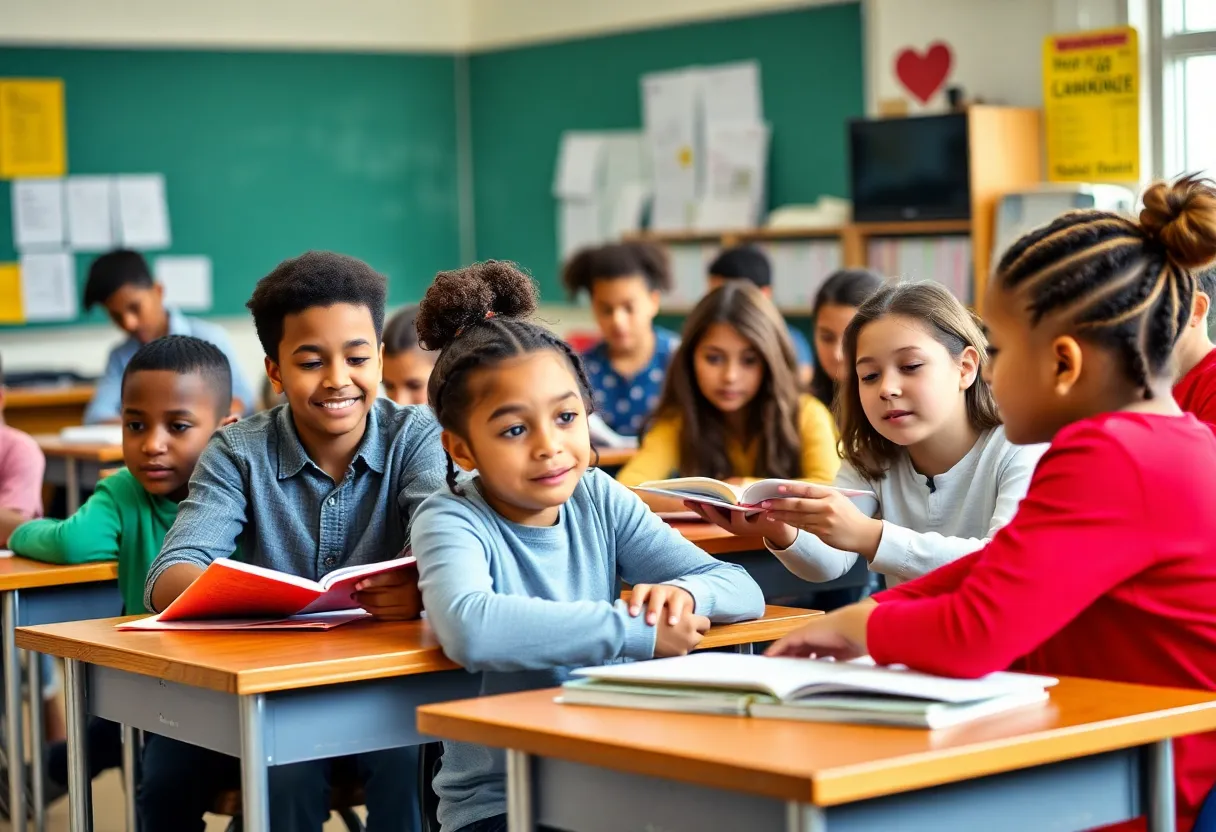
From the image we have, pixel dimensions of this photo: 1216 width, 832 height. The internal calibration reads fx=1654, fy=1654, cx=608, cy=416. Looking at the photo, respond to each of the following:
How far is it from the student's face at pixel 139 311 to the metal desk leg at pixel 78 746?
374 centimetres

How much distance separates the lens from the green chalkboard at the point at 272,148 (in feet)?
25.1

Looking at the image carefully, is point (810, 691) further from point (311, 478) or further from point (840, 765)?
point (311, 478)

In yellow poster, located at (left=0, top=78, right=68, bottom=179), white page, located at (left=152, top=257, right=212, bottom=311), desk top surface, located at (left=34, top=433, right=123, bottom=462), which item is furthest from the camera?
white page, located at (left=152, top=257, right=212, bottom=311)

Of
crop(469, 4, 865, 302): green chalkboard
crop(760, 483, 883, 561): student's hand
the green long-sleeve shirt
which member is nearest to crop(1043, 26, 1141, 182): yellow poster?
crop(469, 4, 865, 302): green chalkboard

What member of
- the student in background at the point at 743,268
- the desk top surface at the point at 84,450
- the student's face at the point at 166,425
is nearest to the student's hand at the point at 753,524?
the student's face at the point at 166,425

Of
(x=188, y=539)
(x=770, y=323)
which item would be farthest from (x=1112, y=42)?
(x=188, y=539)

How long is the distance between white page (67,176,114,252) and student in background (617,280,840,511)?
4.79 metres

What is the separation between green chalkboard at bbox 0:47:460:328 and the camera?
25.1 feet

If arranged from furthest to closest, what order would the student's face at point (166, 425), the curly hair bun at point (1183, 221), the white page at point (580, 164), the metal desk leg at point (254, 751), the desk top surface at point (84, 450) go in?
the white page at point (580, 164) → the desk top surface at point (84, 450) → the student's face at point (166, 425) → the metal desk leg at point (254, 751) → the curly hair bun at point (1183, 221)

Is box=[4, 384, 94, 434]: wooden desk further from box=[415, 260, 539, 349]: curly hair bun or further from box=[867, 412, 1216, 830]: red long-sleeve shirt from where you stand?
box=[867, 412, 1216, 830]: red long-sleeve shirt

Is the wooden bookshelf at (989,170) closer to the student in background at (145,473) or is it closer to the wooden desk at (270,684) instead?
the student in background at (145,473)

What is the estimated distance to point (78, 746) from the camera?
222 centimetres

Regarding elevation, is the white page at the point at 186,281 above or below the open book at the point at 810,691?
above

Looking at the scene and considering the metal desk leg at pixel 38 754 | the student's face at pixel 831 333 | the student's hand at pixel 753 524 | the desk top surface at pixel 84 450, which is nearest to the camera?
the student's hand at pixel 753 524
